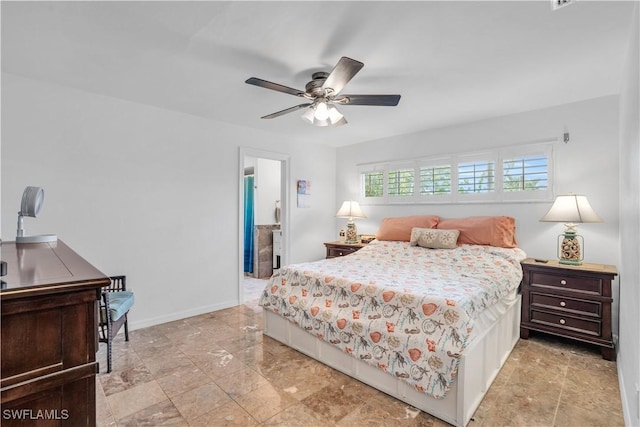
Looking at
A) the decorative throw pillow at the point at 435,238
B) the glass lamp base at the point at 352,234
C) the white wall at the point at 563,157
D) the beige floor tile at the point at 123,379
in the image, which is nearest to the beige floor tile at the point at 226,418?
the beige floor tile at the point at 123,379

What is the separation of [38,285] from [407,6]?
200cm

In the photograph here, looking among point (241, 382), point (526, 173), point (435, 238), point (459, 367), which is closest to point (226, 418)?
point (241, 382)

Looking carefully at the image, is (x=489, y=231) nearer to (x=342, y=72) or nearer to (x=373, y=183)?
(x=373, y=183)

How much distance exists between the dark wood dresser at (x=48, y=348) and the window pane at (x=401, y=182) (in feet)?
13.2

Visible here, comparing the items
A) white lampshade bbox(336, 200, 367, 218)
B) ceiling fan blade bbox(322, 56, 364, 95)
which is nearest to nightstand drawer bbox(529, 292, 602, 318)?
white lampshade bbox(336, 200, 367, 218)

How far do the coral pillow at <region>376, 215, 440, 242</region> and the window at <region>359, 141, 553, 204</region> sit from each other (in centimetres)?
33

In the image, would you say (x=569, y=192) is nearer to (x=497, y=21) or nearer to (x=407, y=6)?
(x=497, y=21)

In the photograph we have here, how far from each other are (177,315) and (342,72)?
309cm

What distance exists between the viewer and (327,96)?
7.85 feet

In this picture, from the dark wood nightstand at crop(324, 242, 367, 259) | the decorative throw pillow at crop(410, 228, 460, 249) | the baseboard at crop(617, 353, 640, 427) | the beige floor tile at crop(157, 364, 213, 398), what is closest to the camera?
the baseboard at crop(617, 353, 640, 427)

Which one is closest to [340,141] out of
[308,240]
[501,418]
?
[308,240]

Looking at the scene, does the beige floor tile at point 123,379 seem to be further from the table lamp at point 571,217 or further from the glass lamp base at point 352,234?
the table lamp at point 571,217

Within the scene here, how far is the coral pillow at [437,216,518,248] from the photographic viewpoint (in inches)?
129

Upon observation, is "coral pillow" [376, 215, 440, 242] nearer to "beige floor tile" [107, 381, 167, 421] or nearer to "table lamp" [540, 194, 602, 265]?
"table lamp" [540, 194, 602, 265]
